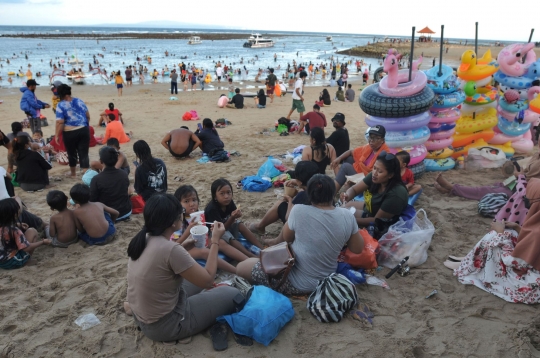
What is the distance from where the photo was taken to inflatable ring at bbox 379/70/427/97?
6.11m

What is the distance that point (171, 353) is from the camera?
2.85 metres

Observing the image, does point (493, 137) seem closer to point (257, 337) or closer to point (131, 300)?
point (257, 337)

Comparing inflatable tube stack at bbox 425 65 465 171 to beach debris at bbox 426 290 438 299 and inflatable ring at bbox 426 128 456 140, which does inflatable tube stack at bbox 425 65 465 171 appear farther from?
beach debris at bbox 426 290 438 299

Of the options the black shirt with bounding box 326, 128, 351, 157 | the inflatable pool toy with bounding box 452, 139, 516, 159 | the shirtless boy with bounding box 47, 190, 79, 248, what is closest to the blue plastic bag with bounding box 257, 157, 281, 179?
the black shirt with bounding box 326, 128, 351, 157

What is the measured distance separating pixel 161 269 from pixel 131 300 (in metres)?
Answer: 0.43

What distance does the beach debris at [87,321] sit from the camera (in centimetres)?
320

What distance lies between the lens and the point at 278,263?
3.31 metres

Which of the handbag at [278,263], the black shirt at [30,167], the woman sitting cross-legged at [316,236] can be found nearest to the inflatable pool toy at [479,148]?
the woman sitting cross-legged at [316,236]

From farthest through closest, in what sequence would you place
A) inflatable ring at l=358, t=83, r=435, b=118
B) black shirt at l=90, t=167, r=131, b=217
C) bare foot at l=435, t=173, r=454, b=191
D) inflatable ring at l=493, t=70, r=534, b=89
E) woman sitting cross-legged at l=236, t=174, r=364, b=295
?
inflatable ring at l=493, t=70, r=534, b=89
inflatable ring at l=358, t=83, r=435, b=118
bare foot at l=435, t=173, r=454, b=191
black shirt at l=90, t=167, r=131, b=217
woman sitting cross-legged at l=236, t=174, r=364, b=295

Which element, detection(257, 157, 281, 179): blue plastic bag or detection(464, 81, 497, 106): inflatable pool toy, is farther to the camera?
detection(464, 81, 497, 106): inflatable pool toy

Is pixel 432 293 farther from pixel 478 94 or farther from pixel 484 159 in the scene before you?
pixel 478 94

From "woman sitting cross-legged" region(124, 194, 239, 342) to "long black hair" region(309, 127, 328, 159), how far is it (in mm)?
2918

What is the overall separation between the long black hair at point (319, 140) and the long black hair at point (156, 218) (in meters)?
3.24

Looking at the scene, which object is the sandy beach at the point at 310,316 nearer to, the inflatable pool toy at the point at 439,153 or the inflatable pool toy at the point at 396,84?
the inflatable pool toy at the point at 439,153
